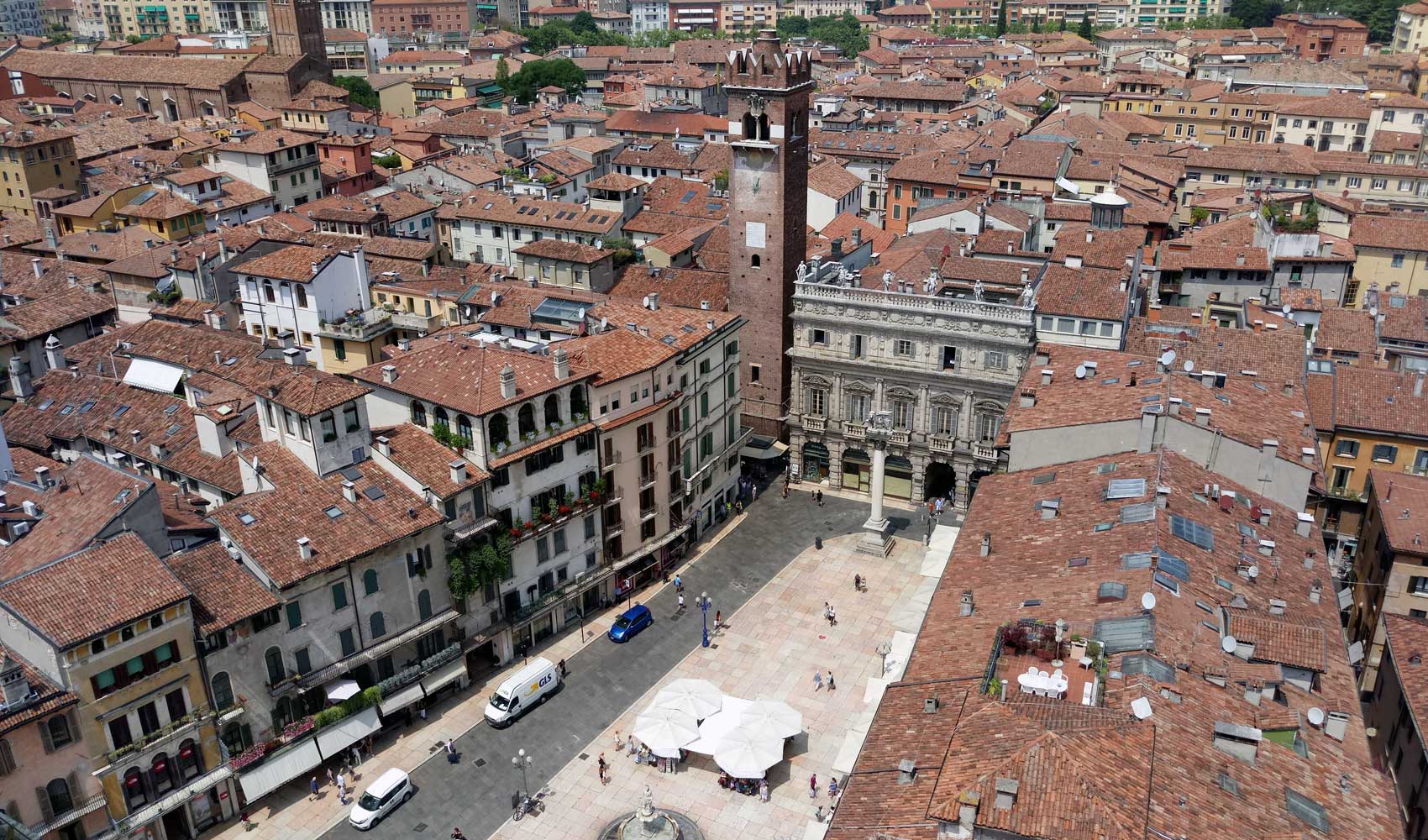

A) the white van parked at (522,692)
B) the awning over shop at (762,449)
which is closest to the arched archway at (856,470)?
the awning over shop at (762,449)

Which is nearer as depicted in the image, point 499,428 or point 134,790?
point 134,790

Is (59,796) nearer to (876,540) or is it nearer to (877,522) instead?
(876,540)

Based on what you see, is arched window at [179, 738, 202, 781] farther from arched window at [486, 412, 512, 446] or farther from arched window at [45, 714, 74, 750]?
arched window at [486, 412, 512, 446]

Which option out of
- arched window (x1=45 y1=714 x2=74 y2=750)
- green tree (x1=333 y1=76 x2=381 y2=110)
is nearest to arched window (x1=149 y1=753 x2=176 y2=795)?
arched window (x1=45 y1=714 x2=74 y2=750)

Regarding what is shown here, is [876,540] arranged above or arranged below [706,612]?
above

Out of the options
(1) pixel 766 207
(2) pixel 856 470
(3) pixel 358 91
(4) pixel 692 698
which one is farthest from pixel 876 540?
(3) pixel 358 91

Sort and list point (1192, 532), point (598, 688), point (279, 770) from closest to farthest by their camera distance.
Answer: point (1192, 532), point (279, 770), point (598, 688)
